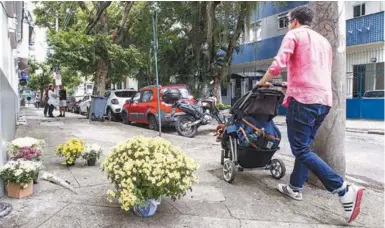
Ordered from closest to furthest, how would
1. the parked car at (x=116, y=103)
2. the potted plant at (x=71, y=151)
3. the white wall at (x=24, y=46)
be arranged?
the potted plant at (x=71, y=151) < the white wall at (x=24, y=46) < the parked car at (x=116, y=103)

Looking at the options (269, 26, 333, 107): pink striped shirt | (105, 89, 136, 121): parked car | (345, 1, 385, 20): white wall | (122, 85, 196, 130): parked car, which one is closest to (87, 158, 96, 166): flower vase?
(269, 26, 333, 107): pink striped shirt

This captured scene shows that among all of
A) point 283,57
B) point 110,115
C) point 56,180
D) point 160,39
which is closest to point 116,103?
point 110,115

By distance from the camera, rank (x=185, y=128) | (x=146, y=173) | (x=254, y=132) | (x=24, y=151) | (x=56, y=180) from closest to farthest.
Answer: (x=146, y=173) < (x=24, y=151) < (x=56, y=180) < (x=254, y=132) < (x=185, y=128)

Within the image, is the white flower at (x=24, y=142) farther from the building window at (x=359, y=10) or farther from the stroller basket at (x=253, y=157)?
the building window at (x=359, y=10)

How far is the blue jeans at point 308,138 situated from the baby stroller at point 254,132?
0.62 metres

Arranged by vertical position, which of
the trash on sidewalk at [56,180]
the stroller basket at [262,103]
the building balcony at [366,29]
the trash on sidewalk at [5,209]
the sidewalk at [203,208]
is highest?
the building balcony at [366,29]

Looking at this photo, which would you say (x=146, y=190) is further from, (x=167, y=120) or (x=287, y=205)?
(x=167, y=120)

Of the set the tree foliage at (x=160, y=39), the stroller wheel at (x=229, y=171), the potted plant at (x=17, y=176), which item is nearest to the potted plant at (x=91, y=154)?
the potted plant at (x=17, y=176)

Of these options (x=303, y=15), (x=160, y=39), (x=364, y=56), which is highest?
(x=160, y=39)

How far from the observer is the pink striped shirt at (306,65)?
11.2ft

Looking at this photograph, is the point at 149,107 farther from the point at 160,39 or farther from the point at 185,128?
the point at 160,39

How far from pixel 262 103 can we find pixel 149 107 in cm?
822

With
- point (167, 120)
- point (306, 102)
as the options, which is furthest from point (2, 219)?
point (167, 120)

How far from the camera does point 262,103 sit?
164 inches
